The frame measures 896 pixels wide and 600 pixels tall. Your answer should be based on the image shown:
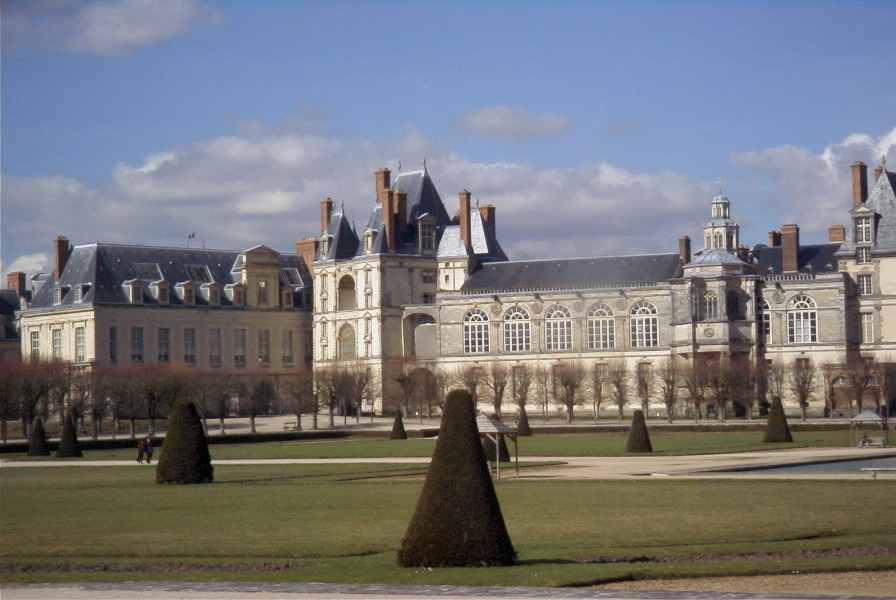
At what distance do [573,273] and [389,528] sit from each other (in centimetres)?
6742

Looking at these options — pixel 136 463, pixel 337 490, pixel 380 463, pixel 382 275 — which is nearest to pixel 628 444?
pixel 380 463

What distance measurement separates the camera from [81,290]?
8969cm

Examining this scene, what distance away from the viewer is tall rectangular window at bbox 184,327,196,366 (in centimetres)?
9238

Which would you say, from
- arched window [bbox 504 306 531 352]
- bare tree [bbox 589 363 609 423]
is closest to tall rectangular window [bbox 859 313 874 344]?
bare tree [bbox 589 363 609 423]

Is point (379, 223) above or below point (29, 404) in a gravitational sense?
above

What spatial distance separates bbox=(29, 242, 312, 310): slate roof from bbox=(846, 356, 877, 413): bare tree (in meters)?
35.7

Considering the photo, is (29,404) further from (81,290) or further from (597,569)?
(597,569)

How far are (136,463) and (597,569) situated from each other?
2885 centimetres

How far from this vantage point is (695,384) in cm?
7650

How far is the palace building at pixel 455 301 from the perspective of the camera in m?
84.2

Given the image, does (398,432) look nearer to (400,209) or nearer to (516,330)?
(516,330)

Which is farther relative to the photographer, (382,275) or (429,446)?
(382,275)

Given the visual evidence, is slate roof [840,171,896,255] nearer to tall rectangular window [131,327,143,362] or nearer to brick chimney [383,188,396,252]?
brick chimney [383,188,396,252]

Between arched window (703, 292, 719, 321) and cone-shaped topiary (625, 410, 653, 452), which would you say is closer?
cone-shaped topiary (625, 410, 653, 452)
